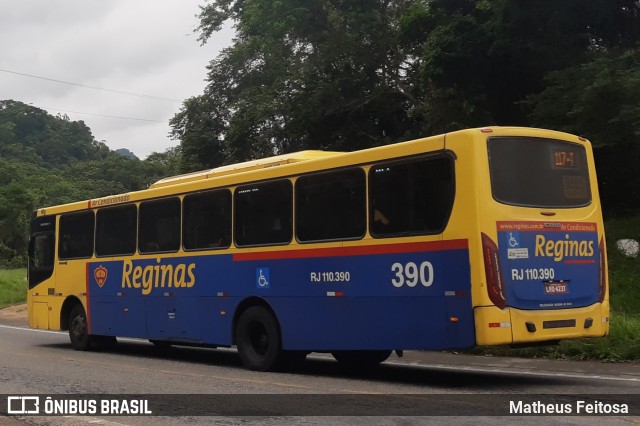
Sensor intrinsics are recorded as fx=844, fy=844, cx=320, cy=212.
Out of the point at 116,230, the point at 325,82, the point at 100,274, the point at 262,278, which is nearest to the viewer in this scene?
the point at 262,278

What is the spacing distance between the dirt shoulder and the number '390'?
2036 cm

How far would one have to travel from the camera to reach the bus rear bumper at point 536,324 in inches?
392

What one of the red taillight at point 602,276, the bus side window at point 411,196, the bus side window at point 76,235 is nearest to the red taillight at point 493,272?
the bus side window at point 411,196

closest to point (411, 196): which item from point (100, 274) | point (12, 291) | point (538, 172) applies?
point (538, 172)

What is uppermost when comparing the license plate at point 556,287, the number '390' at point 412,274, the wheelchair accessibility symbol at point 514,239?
the wheelchair accessibility symbol at point 514,239

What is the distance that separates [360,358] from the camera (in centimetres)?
1375

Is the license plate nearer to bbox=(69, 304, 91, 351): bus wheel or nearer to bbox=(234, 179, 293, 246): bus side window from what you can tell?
bbox=(234, 179, 293, 246): bus side window

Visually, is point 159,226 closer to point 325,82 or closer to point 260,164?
point 260,164

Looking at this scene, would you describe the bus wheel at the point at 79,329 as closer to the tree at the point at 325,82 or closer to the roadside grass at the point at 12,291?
the tree at the point at 325,82

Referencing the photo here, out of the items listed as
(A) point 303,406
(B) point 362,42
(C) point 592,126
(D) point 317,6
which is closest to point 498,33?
(C) point 592,126

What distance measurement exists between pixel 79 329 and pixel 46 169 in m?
79.9

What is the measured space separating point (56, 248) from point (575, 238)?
11.9 m

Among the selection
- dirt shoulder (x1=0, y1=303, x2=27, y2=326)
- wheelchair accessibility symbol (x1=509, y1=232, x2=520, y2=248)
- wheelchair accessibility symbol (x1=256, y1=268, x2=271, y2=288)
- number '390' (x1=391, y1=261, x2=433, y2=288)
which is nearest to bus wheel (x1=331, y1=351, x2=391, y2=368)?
wheelchair accessibility symbol (x1=256, y1=268, x2=271, y2=288)

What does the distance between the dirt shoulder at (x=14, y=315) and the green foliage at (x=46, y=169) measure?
1221 centimetres
